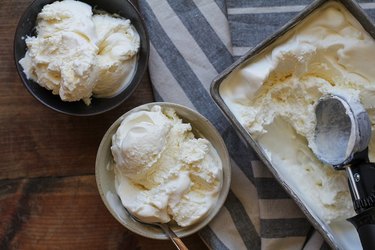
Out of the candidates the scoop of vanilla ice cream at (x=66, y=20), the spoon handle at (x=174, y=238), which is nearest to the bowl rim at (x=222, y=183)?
the spoon handle at (x=174, y=238)

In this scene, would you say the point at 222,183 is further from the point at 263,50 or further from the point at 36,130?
the point at 36,130

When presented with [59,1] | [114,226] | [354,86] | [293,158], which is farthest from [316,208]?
[59,1]

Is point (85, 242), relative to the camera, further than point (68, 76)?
Yes

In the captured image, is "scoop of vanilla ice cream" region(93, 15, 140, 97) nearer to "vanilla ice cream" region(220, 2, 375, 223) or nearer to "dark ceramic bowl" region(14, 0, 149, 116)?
"dark ceramic bowl" region(14, 0, 149, 116)

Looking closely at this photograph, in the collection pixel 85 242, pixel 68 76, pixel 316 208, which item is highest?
pixel 68 76

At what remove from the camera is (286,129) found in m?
1.13

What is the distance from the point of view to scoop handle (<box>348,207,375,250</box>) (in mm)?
970

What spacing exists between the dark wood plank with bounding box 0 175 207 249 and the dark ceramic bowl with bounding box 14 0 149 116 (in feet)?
0.49

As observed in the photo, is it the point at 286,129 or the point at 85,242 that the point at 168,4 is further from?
the point at 85,242

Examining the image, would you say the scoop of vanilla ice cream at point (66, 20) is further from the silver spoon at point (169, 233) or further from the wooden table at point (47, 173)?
the silver spoon at point (169, 233)

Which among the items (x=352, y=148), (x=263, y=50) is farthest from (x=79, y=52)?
(x=352, y=148)

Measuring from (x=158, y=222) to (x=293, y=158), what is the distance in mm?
278

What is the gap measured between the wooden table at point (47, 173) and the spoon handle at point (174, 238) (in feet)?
0.22

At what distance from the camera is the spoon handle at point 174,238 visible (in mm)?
1115
